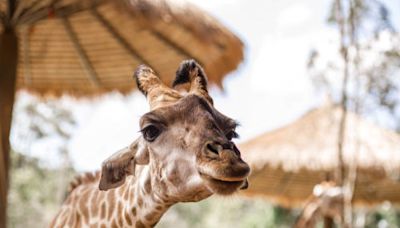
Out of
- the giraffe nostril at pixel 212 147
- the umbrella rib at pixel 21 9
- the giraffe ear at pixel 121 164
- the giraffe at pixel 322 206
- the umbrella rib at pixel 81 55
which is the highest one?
the giraffe nostril at pixel 212 147

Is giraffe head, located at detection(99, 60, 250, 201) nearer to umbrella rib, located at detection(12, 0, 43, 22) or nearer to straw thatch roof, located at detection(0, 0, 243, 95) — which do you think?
straw thatch roof, located at detection(0, 0, 243, 95)

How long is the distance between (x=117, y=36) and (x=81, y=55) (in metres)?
0.32

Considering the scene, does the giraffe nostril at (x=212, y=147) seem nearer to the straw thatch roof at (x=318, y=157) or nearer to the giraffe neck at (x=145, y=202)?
the giraffe neck at (x=145, y=202)

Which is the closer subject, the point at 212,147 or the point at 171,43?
the point at 212,147

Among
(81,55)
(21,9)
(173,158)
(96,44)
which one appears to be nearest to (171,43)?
(96,44)

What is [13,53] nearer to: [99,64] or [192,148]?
[99,64]

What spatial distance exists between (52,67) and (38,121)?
41.3ft

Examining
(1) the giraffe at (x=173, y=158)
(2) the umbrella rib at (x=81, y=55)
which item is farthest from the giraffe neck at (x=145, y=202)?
(2) the umbrella rib at (x=81, y=55)

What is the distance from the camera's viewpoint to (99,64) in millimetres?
4059

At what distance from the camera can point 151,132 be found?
1641 millimetres

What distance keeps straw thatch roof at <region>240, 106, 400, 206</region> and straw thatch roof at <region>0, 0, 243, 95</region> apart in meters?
2.39

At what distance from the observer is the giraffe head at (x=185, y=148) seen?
4.61 feet

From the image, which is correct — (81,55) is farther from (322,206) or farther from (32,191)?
(32,191)

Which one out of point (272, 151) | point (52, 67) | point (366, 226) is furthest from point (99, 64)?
point (366, 226)
